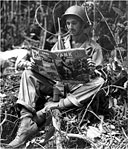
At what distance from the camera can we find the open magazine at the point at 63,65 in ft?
11.8

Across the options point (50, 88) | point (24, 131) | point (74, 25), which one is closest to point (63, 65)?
point (50, 88)

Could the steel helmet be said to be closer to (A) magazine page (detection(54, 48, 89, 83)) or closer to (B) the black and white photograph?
(B) the black and white photograph

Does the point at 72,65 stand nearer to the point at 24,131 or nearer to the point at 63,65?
the point at 63,65

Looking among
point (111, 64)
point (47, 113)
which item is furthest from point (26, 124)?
point (111, 64)

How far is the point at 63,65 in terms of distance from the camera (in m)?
3.75

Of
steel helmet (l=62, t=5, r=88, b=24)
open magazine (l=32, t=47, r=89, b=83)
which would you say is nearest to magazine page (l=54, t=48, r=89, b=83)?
open magazine (l=32, t=47, r=89, b=83)

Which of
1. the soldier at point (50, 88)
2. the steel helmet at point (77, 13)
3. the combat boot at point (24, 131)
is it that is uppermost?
the steel helmet at point (77, 13)

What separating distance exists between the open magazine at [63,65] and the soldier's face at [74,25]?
1.24 ft

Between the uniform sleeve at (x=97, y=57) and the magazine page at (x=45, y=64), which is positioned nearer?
the magazine page at (x=45, y=64)

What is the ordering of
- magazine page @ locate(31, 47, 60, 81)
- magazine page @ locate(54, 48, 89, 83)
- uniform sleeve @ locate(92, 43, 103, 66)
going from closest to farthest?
magazine page @ locate(54, 48, 89, 83) → magazine page @ locate(31, 47, 60, 81) → uniform sleeve @ locate(92, 43, 103, 66)

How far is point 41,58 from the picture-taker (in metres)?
3.71

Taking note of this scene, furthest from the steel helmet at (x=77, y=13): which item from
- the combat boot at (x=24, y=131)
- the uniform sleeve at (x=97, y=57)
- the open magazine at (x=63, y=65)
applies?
the combat boot at (x=24, y=131)

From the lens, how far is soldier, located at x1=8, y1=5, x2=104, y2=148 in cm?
367

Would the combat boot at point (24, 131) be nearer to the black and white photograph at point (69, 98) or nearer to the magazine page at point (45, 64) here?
the black and white photograph at point (69, 98)
